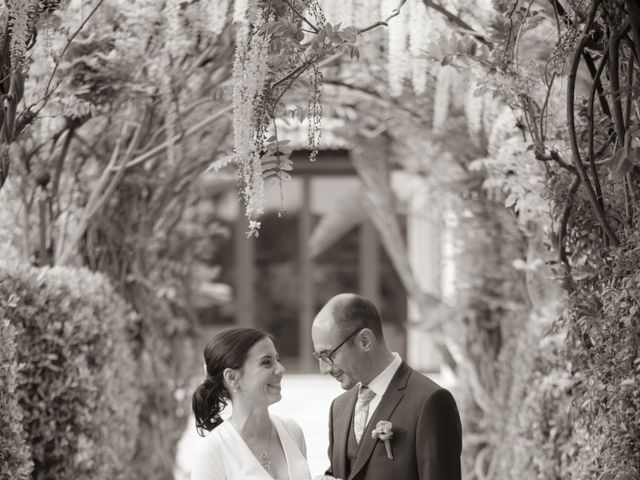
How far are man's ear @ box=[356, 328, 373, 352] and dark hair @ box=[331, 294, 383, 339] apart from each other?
0.02 m

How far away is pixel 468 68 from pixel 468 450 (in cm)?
423

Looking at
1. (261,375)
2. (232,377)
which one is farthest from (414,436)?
(232,377)

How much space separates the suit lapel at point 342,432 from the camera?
364cm

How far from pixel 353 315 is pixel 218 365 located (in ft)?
2.08

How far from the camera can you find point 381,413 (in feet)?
11.5

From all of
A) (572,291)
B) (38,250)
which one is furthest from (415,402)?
(38,250)

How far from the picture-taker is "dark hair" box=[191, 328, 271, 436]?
381 centimetres

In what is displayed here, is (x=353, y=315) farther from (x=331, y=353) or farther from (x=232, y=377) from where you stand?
(x=232, y=377)

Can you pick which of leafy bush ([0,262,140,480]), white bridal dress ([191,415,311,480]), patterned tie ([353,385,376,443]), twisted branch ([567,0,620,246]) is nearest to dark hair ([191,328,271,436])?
white bridal dress ([191,415,311,480])

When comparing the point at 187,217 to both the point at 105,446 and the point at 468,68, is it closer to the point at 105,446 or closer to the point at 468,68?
the point at 105,446

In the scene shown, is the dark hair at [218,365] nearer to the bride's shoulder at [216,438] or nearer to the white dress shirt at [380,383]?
the bride's shoulder at [216,438]

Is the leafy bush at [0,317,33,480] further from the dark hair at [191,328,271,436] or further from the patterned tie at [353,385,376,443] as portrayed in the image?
the patterned tie at [353,385,376,443]

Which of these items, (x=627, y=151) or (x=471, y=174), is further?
Result: (x=471, y=174)

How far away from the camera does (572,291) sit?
379 cm
